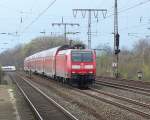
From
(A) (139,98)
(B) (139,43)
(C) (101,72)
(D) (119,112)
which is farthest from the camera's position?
(B) (139,43)

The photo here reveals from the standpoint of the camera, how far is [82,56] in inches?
1364

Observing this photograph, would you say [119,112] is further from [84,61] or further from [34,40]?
[34,40]

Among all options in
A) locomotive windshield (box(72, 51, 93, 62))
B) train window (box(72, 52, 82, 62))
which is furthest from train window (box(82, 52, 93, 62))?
train window (box(72, 52, 82, 62))

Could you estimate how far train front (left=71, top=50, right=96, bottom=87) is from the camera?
3425cm

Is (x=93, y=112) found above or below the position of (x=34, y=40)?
below

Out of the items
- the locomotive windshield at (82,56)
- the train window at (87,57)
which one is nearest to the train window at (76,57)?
the locomotive windshield at (82,56)

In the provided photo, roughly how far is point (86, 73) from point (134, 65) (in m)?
24.2

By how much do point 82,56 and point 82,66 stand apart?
2.51ft

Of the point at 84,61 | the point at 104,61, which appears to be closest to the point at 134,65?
the point at 104,61

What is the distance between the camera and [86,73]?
3431 cm

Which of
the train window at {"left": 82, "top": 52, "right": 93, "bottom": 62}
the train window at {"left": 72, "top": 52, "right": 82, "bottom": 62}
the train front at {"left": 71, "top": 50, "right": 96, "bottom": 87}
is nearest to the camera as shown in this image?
the train front at {"left": 71, "top": 50, "right": 96, "bottom": 87}

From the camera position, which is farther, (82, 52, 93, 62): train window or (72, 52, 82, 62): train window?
(82, 52, 93, 62): train window

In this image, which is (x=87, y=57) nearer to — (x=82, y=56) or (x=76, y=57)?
(x=82, y=56)

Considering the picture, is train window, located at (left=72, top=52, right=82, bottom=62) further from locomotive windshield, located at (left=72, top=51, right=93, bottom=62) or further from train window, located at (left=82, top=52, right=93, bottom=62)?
train window, located at (left=82, top=52, right=93, bottom=62)
